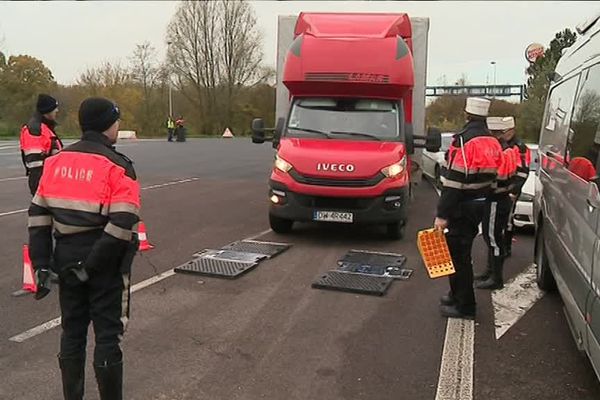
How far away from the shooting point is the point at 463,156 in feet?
17.7

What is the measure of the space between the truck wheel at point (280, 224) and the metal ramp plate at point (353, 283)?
222cm

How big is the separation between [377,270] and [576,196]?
3173 millimetres

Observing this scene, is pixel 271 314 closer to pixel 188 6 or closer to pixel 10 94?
pixel 10 94

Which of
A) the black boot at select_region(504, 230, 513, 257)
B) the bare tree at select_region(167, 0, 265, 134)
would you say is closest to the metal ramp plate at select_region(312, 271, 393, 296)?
the black boot at select_region(504, 230, 513, 257)

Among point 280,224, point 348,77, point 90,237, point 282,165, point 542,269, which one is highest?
point 348,77

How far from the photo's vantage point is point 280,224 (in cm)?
913

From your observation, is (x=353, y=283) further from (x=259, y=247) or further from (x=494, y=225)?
(x=259, y=247)

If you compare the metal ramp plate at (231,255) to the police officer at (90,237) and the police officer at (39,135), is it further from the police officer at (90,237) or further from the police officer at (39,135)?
the police officer at (90,237)

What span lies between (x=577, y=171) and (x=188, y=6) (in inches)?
2574

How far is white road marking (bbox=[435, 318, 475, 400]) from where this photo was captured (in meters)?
4.05

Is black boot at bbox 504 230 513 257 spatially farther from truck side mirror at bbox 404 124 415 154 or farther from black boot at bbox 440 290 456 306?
black boot at bbox 440 290 456 306

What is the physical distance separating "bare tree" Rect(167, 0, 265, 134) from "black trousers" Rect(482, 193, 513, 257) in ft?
189

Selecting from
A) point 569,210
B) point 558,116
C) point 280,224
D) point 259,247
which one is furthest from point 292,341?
point 280,224

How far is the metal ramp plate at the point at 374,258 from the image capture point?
7.48 meters
